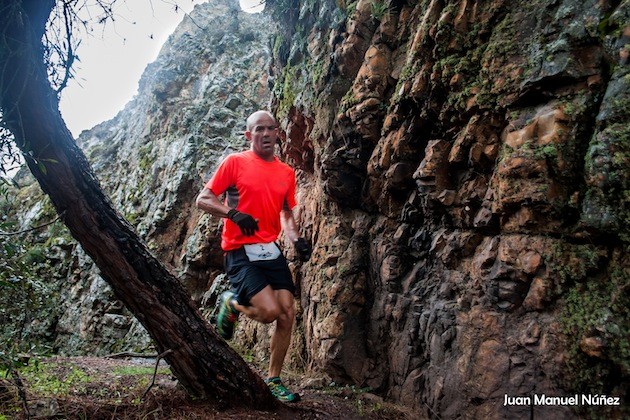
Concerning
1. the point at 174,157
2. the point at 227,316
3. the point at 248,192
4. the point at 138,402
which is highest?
the point at 174,157

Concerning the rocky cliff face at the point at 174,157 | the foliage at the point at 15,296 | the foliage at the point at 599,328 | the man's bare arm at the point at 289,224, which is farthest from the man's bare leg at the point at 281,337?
the rocky cliff face at the point at 174,157

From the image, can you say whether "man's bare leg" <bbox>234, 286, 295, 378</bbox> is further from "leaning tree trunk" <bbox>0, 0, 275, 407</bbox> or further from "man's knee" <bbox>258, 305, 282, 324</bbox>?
"leaning tree trunk" <bbox>0, 0, 275, 407</bbox>

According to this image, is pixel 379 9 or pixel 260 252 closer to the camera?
pixel 260 252

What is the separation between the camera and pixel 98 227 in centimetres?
312

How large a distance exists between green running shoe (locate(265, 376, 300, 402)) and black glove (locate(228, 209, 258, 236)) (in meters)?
1.44

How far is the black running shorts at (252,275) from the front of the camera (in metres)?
3.92

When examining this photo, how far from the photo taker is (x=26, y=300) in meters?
3.38

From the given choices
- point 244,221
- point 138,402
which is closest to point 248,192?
point 244,221

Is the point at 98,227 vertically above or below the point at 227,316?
above

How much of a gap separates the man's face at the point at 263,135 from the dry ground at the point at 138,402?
2423 millimetres

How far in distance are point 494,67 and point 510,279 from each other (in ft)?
5.65

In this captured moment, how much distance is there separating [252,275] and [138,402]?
1399 mm

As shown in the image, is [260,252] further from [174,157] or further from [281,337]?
[174,157]

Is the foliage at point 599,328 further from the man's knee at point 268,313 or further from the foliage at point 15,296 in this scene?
the foliage at point 15,296
